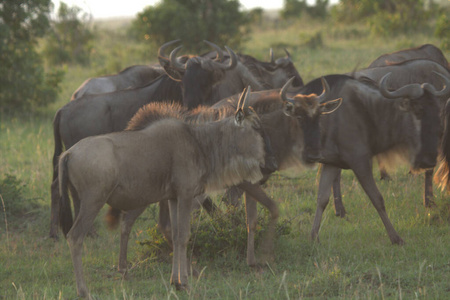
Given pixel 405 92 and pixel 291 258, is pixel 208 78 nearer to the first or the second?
pixel 405 92

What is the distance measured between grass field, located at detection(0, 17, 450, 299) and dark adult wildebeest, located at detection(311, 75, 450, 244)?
0.51 meters

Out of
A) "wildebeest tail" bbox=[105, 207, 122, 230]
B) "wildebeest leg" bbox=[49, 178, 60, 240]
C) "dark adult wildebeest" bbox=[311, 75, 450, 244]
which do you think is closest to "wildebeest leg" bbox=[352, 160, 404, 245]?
"dark adult wildebeest" bbox=[311, 75, 450, 244]

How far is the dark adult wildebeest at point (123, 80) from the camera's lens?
8542 millimetres

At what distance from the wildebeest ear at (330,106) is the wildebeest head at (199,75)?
2.05 m

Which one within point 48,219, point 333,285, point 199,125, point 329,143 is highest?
point 199,125

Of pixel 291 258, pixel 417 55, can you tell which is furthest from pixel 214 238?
pixel 417 55

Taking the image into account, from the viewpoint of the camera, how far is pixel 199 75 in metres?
7.11

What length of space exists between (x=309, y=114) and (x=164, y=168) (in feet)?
4.29

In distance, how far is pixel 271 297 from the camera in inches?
165

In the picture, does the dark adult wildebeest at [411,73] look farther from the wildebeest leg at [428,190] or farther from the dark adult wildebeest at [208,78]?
the dark adult wildebeest at [208,78]

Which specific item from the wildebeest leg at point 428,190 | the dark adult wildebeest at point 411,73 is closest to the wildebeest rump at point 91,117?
the dark adult wildebeest at point 411,73

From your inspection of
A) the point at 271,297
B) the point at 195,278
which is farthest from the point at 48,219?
the point at 271,297

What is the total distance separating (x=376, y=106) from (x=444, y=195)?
161cm

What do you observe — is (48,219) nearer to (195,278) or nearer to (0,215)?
(0,215)
